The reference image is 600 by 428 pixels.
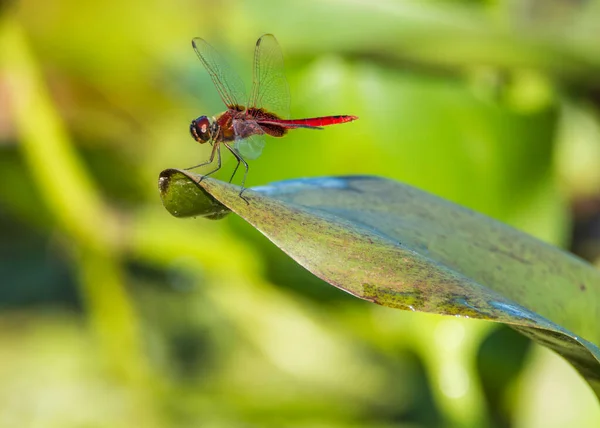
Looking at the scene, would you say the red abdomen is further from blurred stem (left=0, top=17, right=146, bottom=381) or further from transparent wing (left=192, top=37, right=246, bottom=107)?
blurred stem (left=0, top=17, right=146, bottom=381)

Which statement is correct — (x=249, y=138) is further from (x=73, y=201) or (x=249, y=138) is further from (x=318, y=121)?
(x=73, y=201)

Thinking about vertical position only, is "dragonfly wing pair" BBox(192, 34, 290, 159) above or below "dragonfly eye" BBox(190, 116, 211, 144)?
above

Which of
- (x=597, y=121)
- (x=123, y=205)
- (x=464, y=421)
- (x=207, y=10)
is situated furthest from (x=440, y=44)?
(x=207, y=10)

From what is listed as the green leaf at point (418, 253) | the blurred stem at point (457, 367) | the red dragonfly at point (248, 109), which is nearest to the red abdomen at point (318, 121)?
the red dragonfly at point (248, 109)

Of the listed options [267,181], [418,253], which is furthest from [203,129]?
[418,253]

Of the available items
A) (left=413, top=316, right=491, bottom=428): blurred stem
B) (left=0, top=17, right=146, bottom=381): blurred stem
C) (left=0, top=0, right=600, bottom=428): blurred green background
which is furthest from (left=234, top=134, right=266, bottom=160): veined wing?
(left=0, top=17, right=146, bottom=381): blurred stem

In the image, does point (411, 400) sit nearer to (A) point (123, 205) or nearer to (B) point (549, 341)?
(A) point (123, 205)
